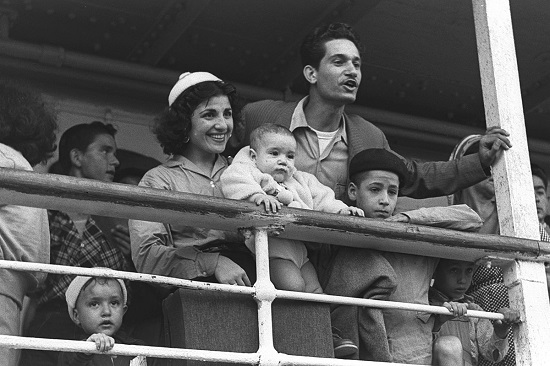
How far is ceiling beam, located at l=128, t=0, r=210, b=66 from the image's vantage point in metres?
6.83

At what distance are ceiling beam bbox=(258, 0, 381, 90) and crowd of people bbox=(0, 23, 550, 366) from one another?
1149 mm

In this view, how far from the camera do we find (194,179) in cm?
516

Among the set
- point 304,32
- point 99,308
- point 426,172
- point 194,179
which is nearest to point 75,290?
point 99,308

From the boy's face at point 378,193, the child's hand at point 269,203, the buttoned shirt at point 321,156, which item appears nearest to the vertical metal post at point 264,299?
the child's hand at point 269,203

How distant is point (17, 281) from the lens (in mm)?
4590

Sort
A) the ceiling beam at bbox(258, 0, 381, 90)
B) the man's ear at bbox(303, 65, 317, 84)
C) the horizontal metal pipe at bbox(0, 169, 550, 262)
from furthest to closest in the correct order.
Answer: the ceiling beam at bbox(258, 0, 381, 90) < the man's ear at bbox(303, 65, 317, 84) < the horizontal metal pipe at bbox(0, 169, 550, 262)

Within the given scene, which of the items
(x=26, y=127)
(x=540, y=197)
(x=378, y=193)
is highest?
(x=540, y=197)

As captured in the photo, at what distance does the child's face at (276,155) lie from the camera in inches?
192

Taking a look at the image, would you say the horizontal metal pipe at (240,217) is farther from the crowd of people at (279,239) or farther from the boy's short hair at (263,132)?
the boy's short hair at (263,132)

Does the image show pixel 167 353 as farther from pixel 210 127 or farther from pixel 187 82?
pixel 187 82

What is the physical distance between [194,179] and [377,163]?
87 centimetres

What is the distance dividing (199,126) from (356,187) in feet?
2.66

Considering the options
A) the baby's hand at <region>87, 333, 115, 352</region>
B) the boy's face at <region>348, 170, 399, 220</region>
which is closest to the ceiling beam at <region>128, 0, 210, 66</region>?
the boy's face at <region>348, 170, 399, 220</region>

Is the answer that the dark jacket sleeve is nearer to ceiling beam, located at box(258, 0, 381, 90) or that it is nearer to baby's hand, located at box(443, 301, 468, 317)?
baby's hand, located at box(443, 301, 468, 317)
